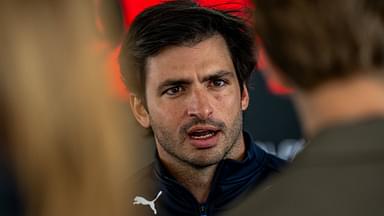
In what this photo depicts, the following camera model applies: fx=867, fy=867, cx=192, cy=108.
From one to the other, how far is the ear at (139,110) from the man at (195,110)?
0.05 meters

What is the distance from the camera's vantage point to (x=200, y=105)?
8.64 ft

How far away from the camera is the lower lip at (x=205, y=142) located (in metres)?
2.64

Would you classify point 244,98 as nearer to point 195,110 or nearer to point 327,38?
point 195,110

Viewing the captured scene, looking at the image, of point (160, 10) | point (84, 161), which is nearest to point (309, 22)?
point (84, 161)

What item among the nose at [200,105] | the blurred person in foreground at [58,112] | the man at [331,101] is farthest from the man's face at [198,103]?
the blurred person in foreground at [58,112]

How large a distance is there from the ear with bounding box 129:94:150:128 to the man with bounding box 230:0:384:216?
1.66 m

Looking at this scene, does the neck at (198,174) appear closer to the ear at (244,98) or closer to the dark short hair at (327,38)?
the ear at (244,98)

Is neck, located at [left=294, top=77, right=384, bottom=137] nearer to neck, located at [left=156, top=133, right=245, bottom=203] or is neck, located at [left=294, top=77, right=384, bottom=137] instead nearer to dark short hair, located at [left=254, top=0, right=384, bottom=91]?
dark short hair, located at [left=254, top=0, right=384, bottom=91]

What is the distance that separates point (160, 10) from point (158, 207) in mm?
646

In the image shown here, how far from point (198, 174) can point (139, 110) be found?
36cm

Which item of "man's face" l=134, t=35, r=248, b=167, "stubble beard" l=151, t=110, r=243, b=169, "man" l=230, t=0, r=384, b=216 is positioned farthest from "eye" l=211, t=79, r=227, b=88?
"man" l=230, t=0, r=384, b=216

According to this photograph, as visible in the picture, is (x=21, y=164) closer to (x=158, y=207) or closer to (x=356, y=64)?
(x=356, y=64)

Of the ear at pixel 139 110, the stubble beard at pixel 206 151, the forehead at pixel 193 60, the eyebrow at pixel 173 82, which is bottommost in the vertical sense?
the stubble beard at pixel 206 151

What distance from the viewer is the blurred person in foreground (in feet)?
3.24
